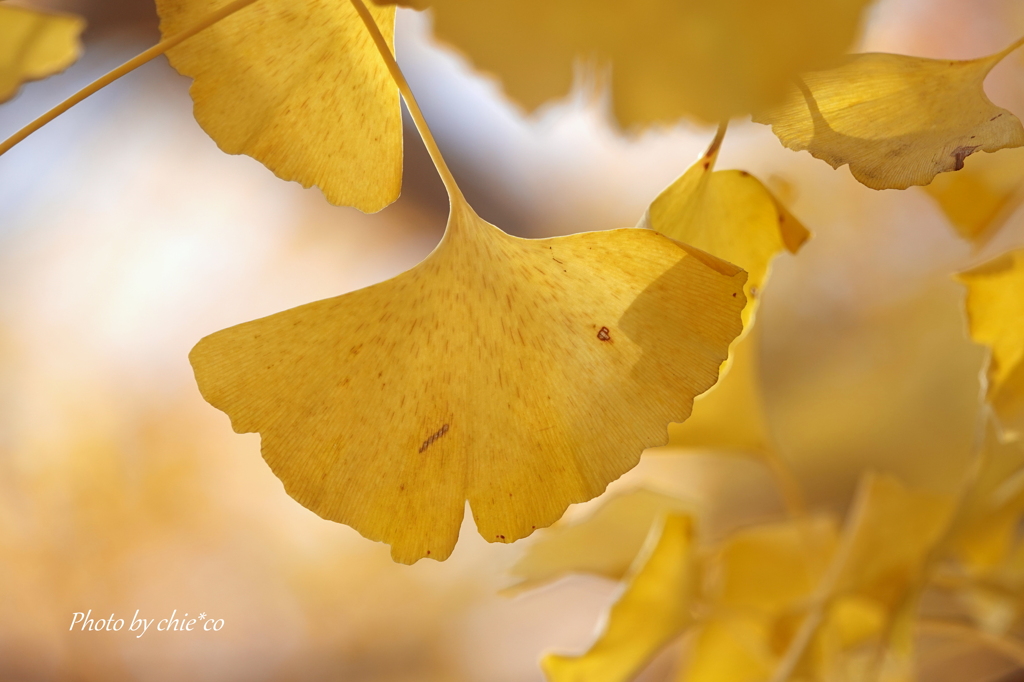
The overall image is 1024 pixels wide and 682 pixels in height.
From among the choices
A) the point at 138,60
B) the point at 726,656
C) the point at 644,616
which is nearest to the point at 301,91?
the point at 138,60

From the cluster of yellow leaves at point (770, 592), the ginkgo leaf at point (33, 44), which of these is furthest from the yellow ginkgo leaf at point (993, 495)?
the ginkgo leaf at point (33, 44)

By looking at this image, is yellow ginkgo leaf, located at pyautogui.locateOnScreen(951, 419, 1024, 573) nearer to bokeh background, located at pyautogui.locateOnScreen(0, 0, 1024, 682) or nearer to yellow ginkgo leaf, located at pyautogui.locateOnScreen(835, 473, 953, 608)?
yellow ginkgo leaf, located at pyautogui.locateOnScreen(835, 473, 953, 608)

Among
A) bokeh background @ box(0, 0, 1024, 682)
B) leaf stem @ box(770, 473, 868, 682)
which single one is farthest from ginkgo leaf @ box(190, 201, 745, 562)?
bokeh background @ box(0, 0, 1024, 682)

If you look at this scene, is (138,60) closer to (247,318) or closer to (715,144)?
(715,144)

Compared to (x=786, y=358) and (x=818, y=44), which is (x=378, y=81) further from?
(x=786, y=358)

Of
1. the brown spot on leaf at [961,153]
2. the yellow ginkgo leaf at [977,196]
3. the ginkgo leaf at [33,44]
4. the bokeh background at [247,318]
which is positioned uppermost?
the ginkgo leaf at [33,44]

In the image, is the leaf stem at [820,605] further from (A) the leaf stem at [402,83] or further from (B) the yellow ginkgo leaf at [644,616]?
(A) the leaf stem at [402,83]
